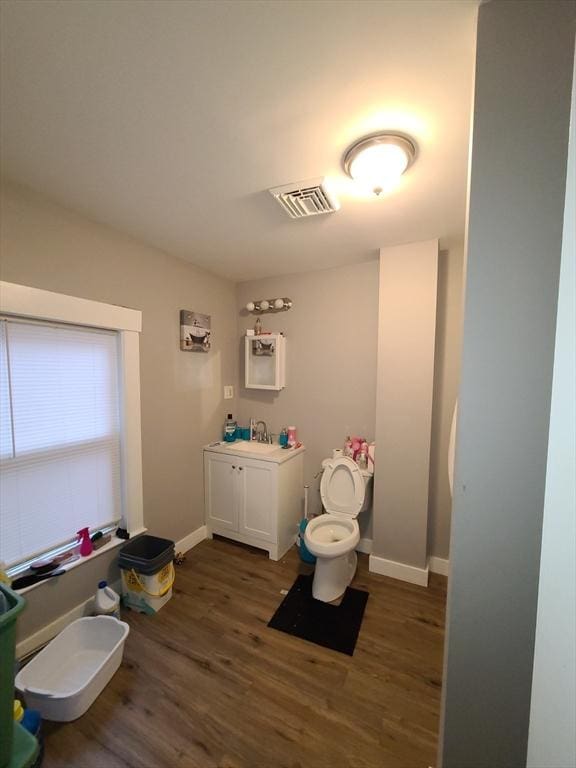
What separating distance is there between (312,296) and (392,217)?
1.02m

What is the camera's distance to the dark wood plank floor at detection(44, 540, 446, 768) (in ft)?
3.74

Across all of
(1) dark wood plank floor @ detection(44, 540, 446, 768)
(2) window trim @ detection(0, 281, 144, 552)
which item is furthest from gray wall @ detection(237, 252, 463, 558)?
(2) window trim @ detection(0, 281, 144, 552)

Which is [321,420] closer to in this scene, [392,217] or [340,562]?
[340,562]

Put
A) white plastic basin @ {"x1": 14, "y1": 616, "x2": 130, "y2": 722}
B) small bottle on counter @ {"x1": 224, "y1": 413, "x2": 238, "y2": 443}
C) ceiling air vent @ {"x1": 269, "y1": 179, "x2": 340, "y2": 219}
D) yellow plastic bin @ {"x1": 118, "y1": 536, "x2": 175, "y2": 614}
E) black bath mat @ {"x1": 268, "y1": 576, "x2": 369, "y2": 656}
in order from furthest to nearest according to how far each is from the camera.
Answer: small bottle on counter @ {"x1": 224, "y1": 413, "x2": 238, "y2": 443} → yellow plastic bin @ {"x1": 118, "y1": 536, "x2": 175, "y2": 614} → black bath mat @ {"x1": 268, "y1": 576, "x2": 369, "y2": 656} → ceiling air vent @ {"x1": 269, "y1": 179, "x2": 340, "y2": 219} → white plastic basin @ {"x1": 14, "y1": 616, "x2": 130, "y2": 722}

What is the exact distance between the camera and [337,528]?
7.00 feet

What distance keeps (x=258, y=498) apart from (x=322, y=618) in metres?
0.93

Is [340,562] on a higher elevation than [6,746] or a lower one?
lower

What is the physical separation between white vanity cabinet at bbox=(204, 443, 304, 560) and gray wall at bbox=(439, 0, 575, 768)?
5.63ft

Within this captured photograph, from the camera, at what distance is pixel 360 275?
2414mm

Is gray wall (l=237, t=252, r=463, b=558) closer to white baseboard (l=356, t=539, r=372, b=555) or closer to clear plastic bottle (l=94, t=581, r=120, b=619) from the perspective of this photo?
white baseboard (l=356, t=539, r=372, b=555)

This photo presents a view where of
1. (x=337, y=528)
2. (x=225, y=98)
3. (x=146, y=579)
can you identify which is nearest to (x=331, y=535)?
(x=337, y=528)

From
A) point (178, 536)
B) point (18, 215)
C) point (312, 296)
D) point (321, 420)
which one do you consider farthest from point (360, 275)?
point (178, 536)

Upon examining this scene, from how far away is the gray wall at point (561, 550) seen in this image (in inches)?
23.8

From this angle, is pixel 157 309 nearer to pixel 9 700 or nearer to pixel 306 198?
pixel 306 198
